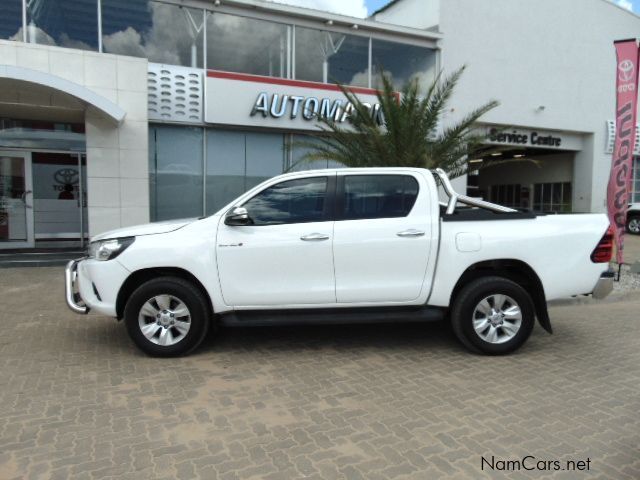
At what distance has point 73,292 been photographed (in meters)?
5.13

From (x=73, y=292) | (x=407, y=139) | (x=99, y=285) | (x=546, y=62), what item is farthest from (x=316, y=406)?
(x=546, y=62)

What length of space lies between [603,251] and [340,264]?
269 cm

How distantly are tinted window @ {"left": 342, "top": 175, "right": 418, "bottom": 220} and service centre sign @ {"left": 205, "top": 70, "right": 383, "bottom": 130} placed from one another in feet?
25.6

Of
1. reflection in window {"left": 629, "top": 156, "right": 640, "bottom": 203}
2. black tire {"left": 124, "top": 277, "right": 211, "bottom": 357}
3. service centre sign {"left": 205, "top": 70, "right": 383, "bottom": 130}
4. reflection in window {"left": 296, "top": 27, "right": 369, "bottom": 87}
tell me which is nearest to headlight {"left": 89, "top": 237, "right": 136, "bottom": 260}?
black tire {"left": 124, "top": 277, "right": 211, "bottom": 357}

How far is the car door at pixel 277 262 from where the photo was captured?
4848 mm

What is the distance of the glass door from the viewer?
11.9m

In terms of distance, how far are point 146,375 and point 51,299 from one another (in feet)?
13.4

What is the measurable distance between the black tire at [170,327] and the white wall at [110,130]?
6940mm

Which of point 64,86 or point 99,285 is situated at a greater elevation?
point 64,86

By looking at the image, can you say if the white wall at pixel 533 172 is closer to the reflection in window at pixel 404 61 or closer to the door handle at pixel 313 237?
the reflection in window at pixel 404 61

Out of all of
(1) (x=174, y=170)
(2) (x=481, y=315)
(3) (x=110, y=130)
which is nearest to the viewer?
(2) (x=481, y=315)

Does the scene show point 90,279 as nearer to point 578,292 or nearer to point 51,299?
point 51,299

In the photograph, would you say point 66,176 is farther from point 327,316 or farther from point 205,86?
point 327,316

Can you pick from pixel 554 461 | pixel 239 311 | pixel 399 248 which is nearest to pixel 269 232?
pixel 239 311
